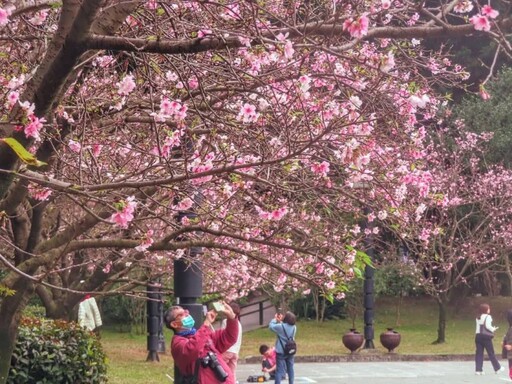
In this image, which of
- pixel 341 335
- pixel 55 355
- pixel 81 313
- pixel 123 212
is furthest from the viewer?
pixel 341 335

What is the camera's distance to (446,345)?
2227cm

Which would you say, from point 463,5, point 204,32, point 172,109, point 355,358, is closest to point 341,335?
point 355,358

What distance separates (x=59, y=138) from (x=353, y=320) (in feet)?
70.8

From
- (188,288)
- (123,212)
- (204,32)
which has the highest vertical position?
(204,32)

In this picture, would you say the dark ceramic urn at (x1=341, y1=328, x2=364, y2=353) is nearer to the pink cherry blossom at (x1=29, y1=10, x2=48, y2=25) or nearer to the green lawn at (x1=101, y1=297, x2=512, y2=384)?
the green lawn at (x1=101, y1=297, x2=512, y2=384)

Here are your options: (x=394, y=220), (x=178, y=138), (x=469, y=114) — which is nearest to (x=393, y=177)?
(x=394, y=220)

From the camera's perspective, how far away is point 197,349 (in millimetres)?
6719

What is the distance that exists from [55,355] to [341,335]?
17.1m

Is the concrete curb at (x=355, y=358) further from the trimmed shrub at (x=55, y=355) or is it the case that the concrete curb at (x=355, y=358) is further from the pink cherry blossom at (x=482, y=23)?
the pink cherry blossom at (x=482, y=23)

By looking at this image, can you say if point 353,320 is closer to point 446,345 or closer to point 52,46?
point 446,345

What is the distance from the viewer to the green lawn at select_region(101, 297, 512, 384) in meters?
16.6

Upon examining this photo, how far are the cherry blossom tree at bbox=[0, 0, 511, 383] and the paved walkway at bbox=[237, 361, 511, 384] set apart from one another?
6219 millimetres

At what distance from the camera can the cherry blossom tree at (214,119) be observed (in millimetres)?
4969

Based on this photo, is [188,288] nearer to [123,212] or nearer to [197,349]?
[197,349]
